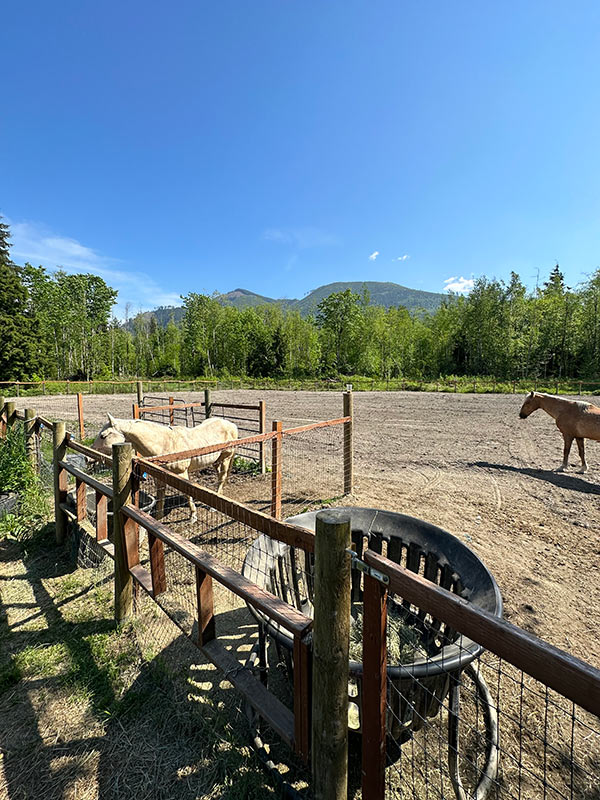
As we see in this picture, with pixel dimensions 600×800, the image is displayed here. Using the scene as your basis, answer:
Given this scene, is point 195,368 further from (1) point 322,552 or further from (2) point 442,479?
(1) point 322,552

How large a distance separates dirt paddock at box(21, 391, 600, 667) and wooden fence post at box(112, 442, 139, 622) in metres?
3.09

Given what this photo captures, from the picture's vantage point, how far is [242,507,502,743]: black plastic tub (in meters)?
1.46

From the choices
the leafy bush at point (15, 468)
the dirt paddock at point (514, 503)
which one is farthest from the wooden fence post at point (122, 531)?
the leafy bush at point (15, 468)

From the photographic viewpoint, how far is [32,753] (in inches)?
75.3

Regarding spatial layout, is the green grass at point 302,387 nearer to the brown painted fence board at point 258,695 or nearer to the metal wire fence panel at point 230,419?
the metal wire fence panel at point 230,419

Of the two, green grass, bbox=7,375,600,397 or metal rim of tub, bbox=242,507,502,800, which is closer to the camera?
metal rim of tub, bbox=242,507,502,800

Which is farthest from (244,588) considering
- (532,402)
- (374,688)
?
(532,402)

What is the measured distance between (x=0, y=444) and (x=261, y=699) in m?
6.22

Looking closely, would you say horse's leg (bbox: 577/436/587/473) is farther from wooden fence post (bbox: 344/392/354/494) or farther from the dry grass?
the dry grass

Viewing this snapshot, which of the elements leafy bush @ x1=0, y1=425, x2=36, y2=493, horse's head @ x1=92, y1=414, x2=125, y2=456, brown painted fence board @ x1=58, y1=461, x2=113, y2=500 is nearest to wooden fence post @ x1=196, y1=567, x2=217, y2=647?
brown painted fence board @ x1=58, y1=461, x2=113, y2=500

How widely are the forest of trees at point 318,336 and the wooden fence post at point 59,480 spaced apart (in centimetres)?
3116

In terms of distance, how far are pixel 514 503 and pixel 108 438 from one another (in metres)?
5.80

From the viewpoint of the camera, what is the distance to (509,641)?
34.4 inches

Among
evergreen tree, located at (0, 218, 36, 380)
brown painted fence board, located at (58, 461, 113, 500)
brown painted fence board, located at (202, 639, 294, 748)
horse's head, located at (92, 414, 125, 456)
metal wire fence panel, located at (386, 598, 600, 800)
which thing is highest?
evergreen tree, located at (0, 218, 36, 380)
